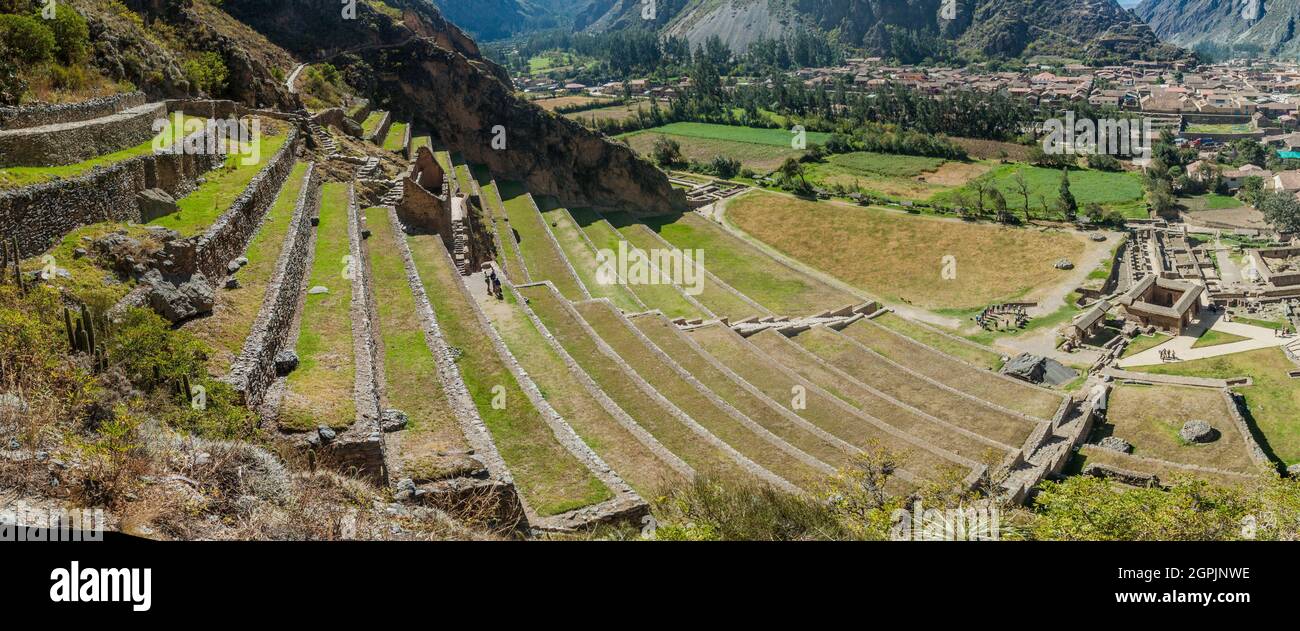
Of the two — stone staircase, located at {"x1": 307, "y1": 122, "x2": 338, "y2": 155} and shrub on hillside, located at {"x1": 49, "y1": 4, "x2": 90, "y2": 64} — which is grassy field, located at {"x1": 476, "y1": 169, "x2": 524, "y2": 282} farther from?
shrub on hillside, located at {"x1": 49, "y1": 4, "x2": 90, "y2": 64}

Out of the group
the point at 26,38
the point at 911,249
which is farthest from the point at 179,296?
the point at 911,249

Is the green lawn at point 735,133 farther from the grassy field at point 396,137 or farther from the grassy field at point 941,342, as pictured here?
the grassy field at point 941,342

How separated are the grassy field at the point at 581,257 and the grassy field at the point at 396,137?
1075 cm

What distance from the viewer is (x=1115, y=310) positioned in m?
49.3

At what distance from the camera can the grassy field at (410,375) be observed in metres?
17.9

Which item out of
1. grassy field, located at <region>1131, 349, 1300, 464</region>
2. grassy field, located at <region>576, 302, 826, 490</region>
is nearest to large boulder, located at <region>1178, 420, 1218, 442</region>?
grassy field, located at <region>1131, 349, 1300, 464</region>

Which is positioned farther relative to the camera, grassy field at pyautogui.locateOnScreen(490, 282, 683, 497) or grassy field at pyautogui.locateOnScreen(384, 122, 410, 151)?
grassy field at pyautogui.locateOnScreen(384, 122, 410, 151)

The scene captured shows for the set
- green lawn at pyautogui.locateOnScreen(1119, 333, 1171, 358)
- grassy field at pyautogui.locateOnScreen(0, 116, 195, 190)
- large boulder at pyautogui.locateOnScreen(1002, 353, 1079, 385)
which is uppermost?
grassy field at pyautogui.locateOnScreen(0, 116, 195, 190)

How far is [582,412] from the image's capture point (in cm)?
2481

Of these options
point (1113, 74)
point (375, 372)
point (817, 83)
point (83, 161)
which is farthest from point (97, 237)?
point (1113, 74)

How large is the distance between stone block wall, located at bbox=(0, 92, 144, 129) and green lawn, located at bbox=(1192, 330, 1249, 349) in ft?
168

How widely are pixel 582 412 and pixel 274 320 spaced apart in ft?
29.8

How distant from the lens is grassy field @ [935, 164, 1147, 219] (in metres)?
76.8

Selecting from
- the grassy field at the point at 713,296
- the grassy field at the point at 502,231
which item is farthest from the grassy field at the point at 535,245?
the grassy field at the point at 713,296
